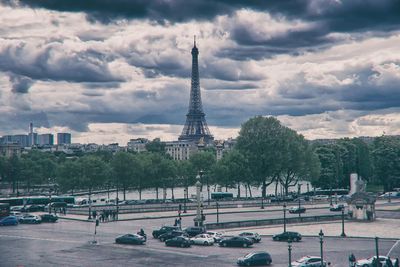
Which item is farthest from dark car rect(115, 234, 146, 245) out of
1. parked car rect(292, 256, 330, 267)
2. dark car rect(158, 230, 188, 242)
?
parked car rect(292, 256, 330, 267)

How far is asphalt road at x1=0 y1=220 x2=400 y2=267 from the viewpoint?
4728cm

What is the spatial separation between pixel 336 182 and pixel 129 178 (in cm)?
4822

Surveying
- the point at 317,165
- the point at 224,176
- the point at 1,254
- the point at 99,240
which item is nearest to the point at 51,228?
the point at 99,240

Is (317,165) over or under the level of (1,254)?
over

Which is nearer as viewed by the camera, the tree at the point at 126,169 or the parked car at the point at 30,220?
the parked car at the point at 30,220

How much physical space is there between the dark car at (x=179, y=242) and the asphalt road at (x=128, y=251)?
646mm

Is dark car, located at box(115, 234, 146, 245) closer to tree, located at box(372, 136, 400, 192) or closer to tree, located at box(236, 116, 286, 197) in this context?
tree, located at box(236, 116, 286, 197)

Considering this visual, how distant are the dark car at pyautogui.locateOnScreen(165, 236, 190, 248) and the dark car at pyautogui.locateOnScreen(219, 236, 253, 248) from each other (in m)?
3.06

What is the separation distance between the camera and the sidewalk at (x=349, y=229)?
6556cm

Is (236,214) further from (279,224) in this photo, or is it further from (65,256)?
(65,256)

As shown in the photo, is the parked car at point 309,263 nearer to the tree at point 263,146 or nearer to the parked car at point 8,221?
the parked car at point 8,221

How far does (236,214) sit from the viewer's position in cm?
9044

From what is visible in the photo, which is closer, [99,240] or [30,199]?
[99,240]

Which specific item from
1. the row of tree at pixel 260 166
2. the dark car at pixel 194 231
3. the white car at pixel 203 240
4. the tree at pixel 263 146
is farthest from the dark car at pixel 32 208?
the tree at pixel 263 146
